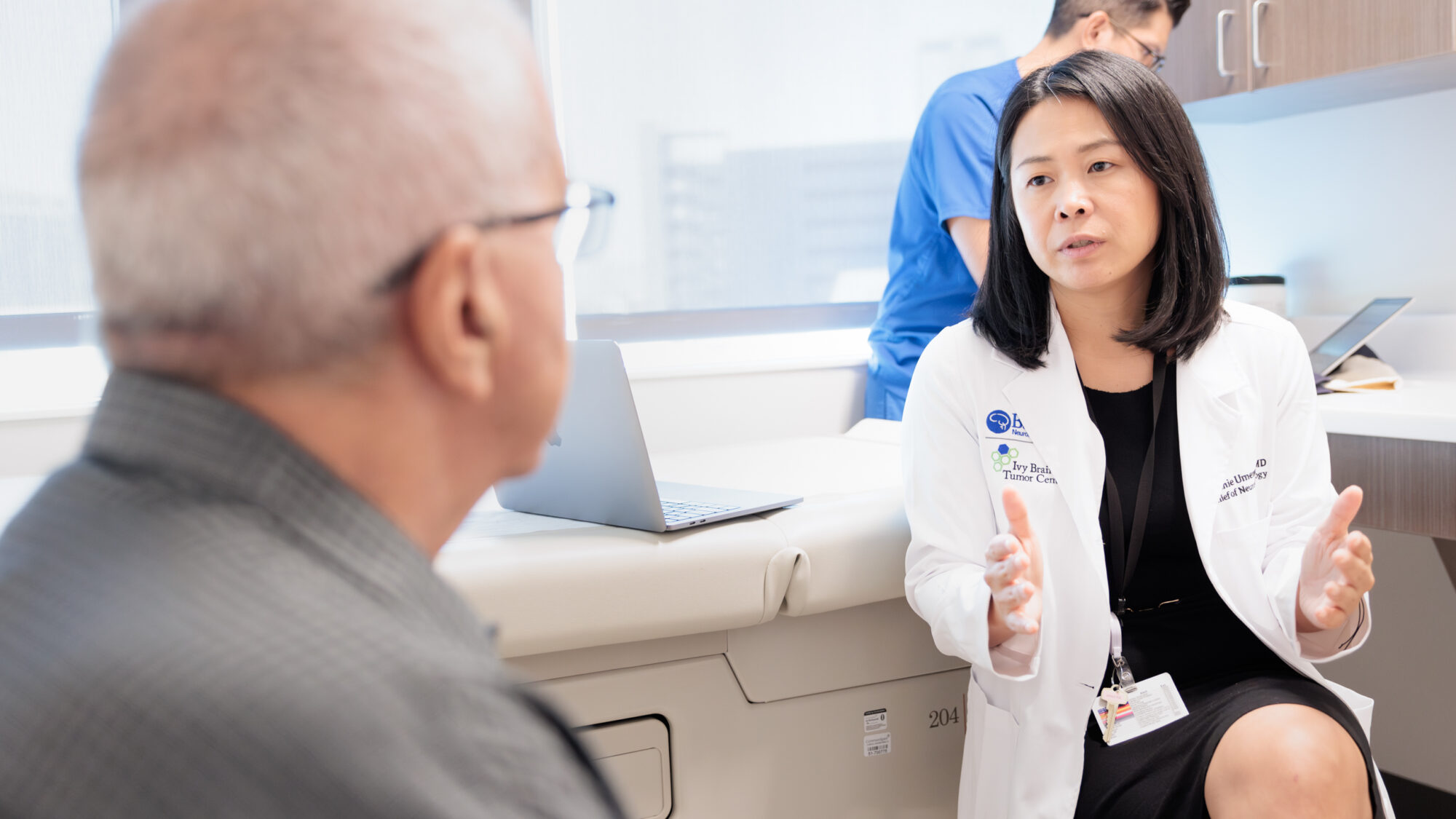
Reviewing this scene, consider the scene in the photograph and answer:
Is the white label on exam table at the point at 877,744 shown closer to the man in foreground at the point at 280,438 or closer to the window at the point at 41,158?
the man in foreground at the point at 280,438

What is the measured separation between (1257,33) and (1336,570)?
54.3 inches

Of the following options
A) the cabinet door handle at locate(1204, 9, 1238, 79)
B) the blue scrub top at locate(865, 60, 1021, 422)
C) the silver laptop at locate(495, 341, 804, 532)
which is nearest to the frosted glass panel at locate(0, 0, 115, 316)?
the silver laptop at locate(495, 341, 804, 532)

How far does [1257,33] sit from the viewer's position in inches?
82.6

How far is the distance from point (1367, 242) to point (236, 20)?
2.38m

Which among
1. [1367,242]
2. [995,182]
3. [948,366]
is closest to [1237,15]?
[1367,242]

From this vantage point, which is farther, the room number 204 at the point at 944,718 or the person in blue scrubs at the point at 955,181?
the person in blue scrubs at the point at 955,181

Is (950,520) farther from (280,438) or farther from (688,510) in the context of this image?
(280,438)

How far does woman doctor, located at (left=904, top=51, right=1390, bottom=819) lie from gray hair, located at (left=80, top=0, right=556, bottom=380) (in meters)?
0.84

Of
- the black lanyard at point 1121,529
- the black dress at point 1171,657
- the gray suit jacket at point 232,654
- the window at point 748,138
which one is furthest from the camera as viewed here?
the window at point 748,138

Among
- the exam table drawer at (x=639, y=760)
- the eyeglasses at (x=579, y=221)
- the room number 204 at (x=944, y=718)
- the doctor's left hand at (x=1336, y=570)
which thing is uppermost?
the eyeglasses at (x=579, y=221)

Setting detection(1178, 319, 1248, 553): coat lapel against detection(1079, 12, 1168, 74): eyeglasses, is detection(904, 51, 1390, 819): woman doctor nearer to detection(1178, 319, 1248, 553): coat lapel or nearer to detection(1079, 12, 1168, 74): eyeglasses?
detection(1178, 319, 1248, 553): coat lapel

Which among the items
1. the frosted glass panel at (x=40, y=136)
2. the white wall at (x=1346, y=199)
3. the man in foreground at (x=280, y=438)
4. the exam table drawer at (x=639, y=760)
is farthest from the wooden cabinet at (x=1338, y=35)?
the frosted glass panel at (x=40, y=136)

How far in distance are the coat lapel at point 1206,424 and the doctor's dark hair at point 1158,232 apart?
0.03 m

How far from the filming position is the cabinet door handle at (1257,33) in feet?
6.85
